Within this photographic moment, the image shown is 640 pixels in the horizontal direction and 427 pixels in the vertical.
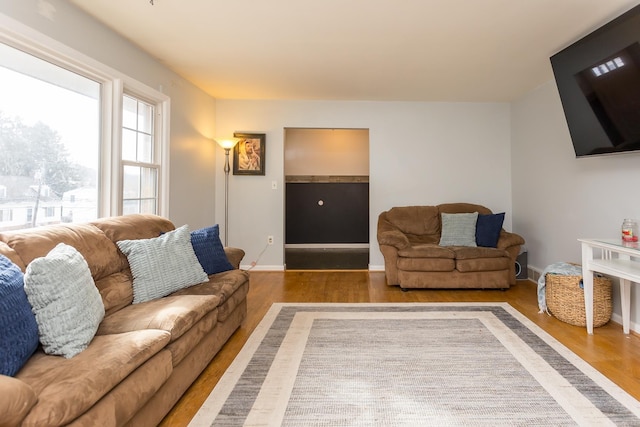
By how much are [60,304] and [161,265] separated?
764 mm

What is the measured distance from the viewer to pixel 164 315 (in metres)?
1.71

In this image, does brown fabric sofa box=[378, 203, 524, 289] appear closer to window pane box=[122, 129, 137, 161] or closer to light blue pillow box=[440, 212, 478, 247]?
light blue pillow box=[440, 212, 478, 247]

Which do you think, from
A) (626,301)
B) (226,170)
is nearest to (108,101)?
(226,170)

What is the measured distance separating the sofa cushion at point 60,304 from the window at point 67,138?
942mm

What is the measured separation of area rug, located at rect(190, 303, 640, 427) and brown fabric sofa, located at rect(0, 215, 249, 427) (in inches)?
9.6

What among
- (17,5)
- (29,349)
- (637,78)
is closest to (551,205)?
(637,78)

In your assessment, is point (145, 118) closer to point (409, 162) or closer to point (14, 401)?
point (14, 401)

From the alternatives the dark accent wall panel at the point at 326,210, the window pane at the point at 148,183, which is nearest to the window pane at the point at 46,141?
the window pane at the point at 148,183

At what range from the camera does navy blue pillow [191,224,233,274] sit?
2.52m

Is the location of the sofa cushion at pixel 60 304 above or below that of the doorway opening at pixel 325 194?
below

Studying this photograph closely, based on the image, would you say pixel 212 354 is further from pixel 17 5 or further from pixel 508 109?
pixel 508 109

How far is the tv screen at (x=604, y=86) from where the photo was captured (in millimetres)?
2199

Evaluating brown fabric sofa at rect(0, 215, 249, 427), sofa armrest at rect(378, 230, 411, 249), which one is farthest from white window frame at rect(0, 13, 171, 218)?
sofa armrest at rect(378, 230, 411, 249)

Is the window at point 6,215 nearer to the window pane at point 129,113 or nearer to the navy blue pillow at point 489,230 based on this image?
the window pane at point 129,113
